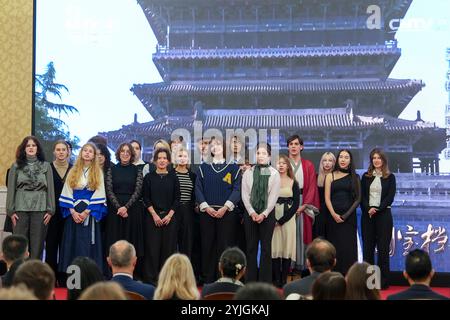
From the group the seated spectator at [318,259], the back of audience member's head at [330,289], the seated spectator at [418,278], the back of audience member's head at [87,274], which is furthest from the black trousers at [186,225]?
the back of audience member's head at [330,289]

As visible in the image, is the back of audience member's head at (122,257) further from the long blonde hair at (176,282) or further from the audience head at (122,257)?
the long blonde hair at (176,282)

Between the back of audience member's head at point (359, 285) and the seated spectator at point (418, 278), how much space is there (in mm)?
154

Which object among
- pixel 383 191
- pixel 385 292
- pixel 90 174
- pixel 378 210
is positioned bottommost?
pixel 385 292

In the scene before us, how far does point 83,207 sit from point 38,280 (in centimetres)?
270

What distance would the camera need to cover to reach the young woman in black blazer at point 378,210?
18.3ft

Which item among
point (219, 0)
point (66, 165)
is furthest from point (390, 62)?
point (66, 165)

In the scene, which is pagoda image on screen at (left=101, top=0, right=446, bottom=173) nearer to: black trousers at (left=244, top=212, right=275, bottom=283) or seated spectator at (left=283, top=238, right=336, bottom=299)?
black trousers at (left=244, top=212, right=275, bottom=283)

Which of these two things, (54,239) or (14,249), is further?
(54,239)

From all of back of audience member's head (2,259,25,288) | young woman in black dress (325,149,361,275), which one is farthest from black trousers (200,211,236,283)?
back of audience member's head (2,259,25,288)

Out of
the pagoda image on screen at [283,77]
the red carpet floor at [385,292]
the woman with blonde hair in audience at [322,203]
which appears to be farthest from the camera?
the pagoda image on screen at [283,77]

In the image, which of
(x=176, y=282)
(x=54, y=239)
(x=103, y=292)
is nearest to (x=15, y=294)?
(x=103, y=292)

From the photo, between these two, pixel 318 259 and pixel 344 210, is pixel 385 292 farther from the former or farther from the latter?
pixel 318 259

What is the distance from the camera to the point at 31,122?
662 cm

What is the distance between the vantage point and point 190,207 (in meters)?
5.52
